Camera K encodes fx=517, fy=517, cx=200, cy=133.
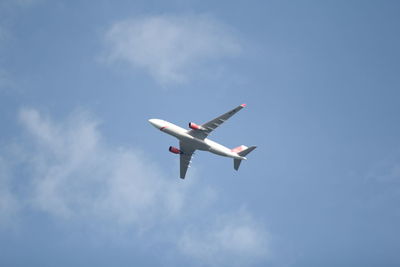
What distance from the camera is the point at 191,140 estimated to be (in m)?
108

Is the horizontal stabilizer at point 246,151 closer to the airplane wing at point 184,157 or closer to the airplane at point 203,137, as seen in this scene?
the airplane at point 203,137

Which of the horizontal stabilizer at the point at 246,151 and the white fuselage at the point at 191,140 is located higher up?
the white fuselage at the point at 191,140

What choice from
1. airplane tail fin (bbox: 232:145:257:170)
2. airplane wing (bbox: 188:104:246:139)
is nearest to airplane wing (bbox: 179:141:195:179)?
airplane wing (bbox: 188:104:246:139)

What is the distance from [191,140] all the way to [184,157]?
10.5 meters

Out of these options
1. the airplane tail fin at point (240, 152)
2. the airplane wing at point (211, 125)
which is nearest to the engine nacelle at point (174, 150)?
the airplane wing at point (211, 125)

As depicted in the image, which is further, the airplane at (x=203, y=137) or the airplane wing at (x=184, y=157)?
the airplane wing at (x=184, y=157)

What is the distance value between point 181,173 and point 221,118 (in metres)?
21.8

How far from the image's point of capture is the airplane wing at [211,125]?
102750 millimetres

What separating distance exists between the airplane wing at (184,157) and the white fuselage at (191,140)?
320 centimetres

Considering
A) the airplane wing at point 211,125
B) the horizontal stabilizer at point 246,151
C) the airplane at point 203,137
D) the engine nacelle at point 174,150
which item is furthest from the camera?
the engine nacelle at point 174,150

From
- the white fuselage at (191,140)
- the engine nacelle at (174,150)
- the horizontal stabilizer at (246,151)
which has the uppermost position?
the engine nacelle at (174,150)

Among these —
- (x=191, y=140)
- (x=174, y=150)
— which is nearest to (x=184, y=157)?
(x=174, y=150)

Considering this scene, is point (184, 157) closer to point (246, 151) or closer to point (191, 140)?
point (191, 140)

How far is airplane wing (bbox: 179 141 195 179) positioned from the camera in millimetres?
114119
